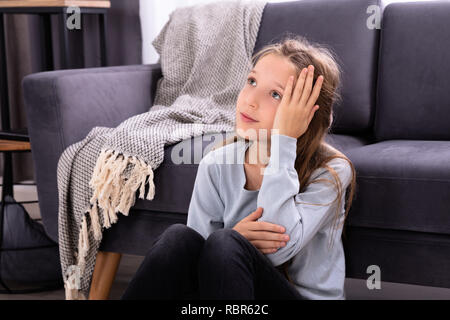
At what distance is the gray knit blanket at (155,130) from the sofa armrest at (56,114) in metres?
0.06

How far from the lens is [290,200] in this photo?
1048mm

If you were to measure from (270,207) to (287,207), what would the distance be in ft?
0.09

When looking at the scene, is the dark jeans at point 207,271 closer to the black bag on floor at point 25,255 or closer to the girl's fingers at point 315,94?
the girl's fingers at point 315,94

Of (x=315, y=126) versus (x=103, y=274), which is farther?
(x=103, y=274)

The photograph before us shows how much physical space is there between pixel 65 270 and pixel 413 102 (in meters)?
1.00

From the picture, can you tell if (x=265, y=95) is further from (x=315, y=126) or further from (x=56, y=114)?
(x=56, y=114)

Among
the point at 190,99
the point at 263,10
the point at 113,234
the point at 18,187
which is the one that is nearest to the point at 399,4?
the point at 263,10

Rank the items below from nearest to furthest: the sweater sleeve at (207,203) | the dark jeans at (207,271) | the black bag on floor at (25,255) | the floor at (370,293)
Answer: the dark jeans at (207,271) < the sweater sleeve at (207,203) < the floor at (370,293) < the black bag on floor at (25,255)

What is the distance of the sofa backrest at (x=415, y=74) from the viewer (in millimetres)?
1647

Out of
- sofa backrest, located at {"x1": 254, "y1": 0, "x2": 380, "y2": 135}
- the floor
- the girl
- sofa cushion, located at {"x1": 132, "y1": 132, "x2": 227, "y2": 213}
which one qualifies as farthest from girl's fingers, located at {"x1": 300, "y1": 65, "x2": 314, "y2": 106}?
the floor

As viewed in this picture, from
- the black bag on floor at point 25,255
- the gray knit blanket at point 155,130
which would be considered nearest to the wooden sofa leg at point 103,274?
the gray knit blanket at point 155,130

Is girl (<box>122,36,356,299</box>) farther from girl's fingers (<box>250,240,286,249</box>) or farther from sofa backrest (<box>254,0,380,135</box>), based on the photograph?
sofa backrest (<box>254,0,380,135</box>)

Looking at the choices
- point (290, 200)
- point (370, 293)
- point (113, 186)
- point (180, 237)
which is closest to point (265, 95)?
point (290, 200)
